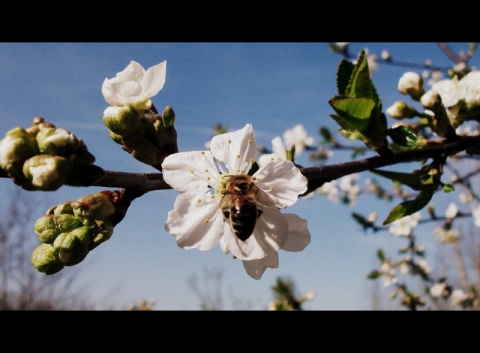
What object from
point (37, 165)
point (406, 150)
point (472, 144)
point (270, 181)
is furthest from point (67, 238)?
point (472, 144)

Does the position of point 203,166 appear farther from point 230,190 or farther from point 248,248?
point 248,248

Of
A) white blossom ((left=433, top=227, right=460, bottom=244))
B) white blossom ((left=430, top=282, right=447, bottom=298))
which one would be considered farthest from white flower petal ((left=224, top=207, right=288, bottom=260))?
white blossom ((left=433, top=227, right=460, bottom=244))

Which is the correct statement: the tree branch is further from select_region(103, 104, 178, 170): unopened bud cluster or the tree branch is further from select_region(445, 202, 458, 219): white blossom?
select_region(445, 202, 458, 219): white blossom

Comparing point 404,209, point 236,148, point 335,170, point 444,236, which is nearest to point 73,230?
point 236,148

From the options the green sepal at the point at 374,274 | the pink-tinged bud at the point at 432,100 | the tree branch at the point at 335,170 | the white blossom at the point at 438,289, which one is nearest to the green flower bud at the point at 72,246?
the tree branch at the point at 335,170

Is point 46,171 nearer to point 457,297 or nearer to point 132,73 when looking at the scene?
point 132,73
